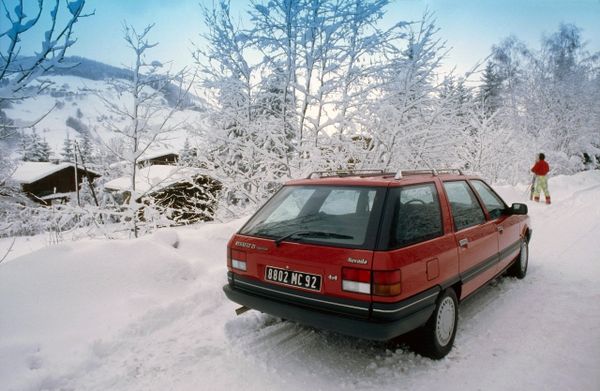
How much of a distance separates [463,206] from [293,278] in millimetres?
2041

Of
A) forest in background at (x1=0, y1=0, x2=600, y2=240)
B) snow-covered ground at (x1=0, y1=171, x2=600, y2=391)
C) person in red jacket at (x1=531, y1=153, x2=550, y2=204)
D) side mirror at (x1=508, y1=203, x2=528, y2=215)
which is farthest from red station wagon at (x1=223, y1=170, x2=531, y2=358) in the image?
person in red jacket at (x1=531, y1=153, x2=550, y2=204)

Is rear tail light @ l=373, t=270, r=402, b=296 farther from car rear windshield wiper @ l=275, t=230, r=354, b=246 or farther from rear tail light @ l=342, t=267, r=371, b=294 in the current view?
car rear windshield wiper @ l=275, t=230, r=354, b=246

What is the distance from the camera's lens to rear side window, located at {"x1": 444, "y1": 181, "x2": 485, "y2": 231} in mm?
3586

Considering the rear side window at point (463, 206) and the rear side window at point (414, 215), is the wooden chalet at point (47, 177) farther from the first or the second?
the rear side window at point (414, 215)

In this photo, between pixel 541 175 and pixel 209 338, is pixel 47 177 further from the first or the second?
pixel 209 338

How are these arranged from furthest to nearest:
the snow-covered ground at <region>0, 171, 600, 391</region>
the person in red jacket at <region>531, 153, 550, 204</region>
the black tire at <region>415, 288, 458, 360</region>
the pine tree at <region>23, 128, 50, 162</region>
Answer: the pine tree at <region>23, 128, 50, 162</region> < the person in red jacket at <region>531, 153, 550, 204</region> < the black tire at <region>415, 288, 458, 360</region> < the snow-covered ground at <region>0, 171, 600, 391</region>

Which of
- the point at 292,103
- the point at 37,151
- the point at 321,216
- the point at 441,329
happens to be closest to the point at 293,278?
the point at 321,216

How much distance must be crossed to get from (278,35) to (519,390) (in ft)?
23.5

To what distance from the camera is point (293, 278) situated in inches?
116

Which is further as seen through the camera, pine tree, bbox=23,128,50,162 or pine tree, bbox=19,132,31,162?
pine tree, bbox=23,128,50,162

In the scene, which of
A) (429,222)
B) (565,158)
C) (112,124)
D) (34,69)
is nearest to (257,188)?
(112,124)

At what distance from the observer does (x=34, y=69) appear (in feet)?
7.41

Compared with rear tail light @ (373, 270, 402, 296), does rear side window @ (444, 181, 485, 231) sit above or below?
above

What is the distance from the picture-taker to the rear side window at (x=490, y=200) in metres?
4.39
